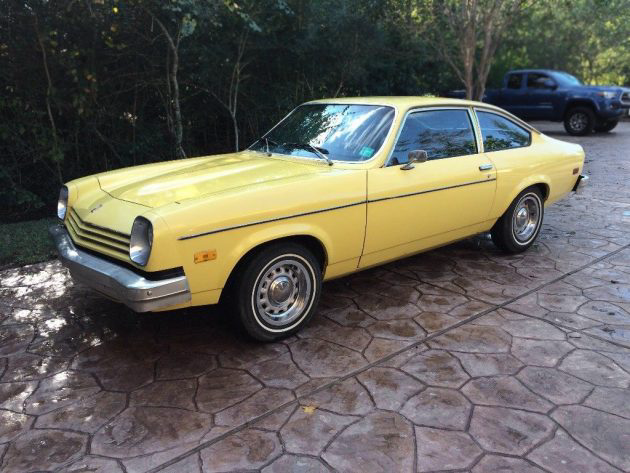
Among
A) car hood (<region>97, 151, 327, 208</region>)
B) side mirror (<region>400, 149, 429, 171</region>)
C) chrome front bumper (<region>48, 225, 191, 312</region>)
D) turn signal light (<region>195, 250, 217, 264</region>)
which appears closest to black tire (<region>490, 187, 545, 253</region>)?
side mirror (<region>400, 149, 429, 171</region>)

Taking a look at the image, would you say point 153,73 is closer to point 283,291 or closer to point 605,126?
point 283,291

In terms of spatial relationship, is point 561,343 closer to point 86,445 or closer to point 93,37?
point 86,445

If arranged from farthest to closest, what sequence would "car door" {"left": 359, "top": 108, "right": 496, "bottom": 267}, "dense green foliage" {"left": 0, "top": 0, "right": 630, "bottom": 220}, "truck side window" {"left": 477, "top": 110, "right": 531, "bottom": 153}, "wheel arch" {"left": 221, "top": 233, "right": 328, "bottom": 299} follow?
"dense green foliage" {"left": 0, "top": 0, "right": 630, "bottom": 220} < "truck side window" {"left": 477, "top": 110, "right": 531, "bottom": 153} < "car door" {"left": 359, "top": 108, "right": 496, "bottom": 267} < "wheel arch" {"left": 221, "top": 233, "right": 328, "bottom": 299}

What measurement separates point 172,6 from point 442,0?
8.05m

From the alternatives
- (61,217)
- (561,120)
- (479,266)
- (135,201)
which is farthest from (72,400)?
(561,120)

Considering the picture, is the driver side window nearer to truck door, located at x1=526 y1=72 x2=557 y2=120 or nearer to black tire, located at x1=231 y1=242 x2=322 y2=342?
black tire, located at x1=231 y1=242 x2=322 y2=342

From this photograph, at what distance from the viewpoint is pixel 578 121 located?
1488 centimetres

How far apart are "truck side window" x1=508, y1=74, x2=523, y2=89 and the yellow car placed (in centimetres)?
1189

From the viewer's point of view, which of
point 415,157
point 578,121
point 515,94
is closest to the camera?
point 415,157

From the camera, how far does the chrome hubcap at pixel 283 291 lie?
343 centimetres

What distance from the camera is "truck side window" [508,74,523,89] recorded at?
622 inches

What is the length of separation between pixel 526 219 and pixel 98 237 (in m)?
4.06

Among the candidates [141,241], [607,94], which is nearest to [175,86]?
[141,241]

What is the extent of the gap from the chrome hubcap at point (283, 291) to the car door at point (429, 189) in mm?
556
